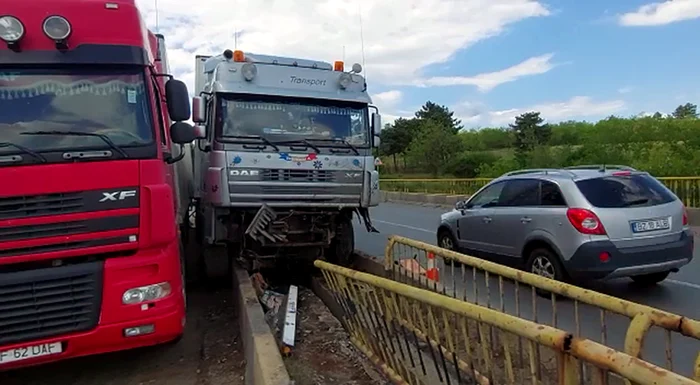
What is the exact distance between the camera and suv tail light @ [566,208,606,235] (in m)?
6.39

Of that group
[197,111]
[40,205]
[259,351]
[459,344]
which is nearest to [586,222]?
[459,344]

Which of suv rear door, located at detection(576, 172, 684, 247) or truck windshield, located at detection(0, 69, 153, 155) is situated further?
suv rear door, located at detection(576, 172, 684, 247)

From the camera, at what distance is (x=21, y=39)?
4.39m

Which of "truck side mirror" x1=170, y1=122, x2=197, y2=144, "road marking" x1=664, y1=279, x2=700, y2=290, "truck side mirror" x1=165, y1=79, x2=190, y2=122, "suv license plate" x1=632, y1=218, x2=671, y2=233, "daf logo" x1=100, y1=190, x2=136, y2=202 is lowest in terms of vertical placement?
"road marking" x1=664, y1=279, x2=700, y2=290

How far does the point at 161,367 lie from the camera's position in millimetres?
5133

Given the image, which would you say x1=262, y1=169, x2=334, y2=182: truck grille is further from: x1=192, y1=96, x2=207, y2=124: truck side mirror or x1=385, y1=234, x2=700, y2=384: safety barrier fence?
x1=385, y1=234, x2=700, y2=384: safety barrier fence

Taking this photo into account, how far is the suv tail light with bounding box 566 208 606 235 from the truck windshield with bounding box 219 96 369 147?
299 cm

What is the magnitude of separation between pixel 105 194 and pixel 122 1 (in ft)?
5.68

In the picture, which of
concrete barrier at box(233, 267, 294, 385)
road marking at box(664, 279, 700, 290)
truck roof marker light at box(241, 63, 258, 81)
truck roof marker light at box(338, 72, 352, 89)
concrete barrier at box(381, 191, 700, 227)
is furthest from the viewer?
concrete barrier at box(381, 191, 700, 227)

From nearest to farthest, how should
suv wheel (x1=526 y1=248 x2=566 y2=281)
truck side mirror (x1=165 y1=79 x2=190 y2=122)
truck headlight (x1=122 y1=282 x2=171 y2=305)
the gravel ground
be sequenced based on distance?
truck headlight (x1=122 y1=282 x2=171 y2=305) → the gravel ground → truck side mirror (x1=165 y1=79 x2=190 y2=122) → suv wheel (x1=526 y1=248 x2=566 y2=281)

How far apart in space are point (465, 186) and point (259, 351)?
22.5 meters

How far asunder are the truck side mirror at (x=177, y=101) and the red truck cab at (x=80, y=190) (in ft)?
1.09

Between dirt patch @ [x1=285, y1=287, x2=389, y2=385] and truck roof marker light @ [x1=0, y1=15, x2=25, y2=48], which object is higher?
truck roof marker light @ [x1=0, y1=15, x2=25, y2=48]

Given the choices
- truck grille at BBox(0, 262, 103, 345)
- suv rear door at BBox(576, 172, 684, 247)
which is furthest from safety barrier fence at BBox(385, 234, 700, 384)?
truck grille at BBox(0, 262, 103, 345)
